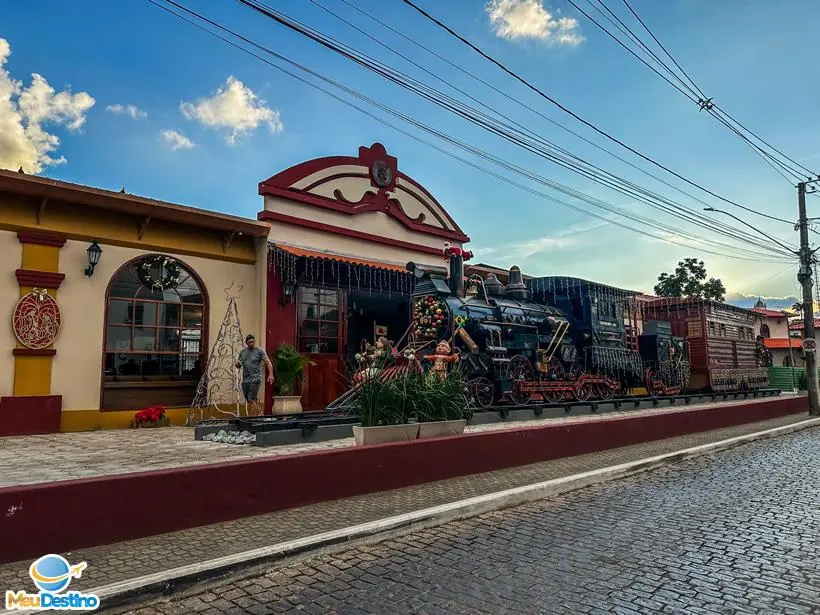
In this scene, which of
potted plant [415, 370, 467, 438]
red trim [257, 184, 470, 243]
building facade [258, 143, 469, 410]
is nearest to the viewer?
potted plant [415, 370, 467, 438]

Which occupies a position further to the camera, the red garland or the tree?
the tree

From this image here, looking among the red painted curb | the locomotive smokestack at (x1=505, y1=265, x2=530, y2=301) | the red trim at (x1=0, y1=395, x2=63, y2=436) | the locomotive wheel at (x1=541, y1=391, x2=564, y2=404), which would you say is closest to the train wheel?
the locomotive wheel at (x1=541, y1=391, x2=564, y2=404)

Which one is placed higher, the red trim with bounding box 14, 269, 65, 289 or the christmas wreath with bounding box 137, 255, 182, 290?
the christmas wreath with bounding box 137, 255, 182, 290

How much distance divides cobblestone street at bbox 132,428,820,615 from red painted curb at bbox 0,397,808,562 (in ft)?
3.54

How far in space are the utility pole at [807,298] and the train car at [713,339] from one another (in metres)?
2.83

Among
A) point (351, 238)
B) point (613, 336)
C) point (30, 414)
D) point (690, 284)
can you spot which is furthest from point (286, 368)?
point (690, 284)

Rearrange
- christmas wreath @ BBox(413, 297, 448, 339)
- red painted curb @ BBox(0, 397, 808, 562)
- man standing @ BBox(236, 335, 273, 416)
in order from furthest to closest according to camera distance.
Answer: christmas wreath @ BBox(413, 297, 448, 339), man standing @ BBox(236, 335, 273, 416), red painted curb @ BBox(0, 397, 808, 562)

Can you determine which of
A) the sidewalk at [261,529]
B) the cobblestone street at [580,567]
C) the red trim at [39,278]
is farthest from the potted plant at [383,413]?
the red trim at [39,278]

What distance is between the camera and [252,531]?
452cm

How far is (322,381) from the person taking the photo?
44.0 ft

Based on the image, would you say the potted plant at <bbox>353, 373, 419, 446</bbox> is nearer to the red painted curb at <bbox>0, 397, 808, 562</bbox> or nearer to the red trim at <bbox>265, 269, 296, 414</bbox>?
the red painted curb at <bbox>0, 397, 808, 562</bbox>

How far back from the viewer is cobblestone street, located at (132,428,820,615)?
336 cm

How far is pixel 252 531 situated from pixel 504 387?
8232 millimetres

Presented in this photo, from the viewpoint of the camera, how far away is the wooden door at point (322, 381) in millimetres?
13195
